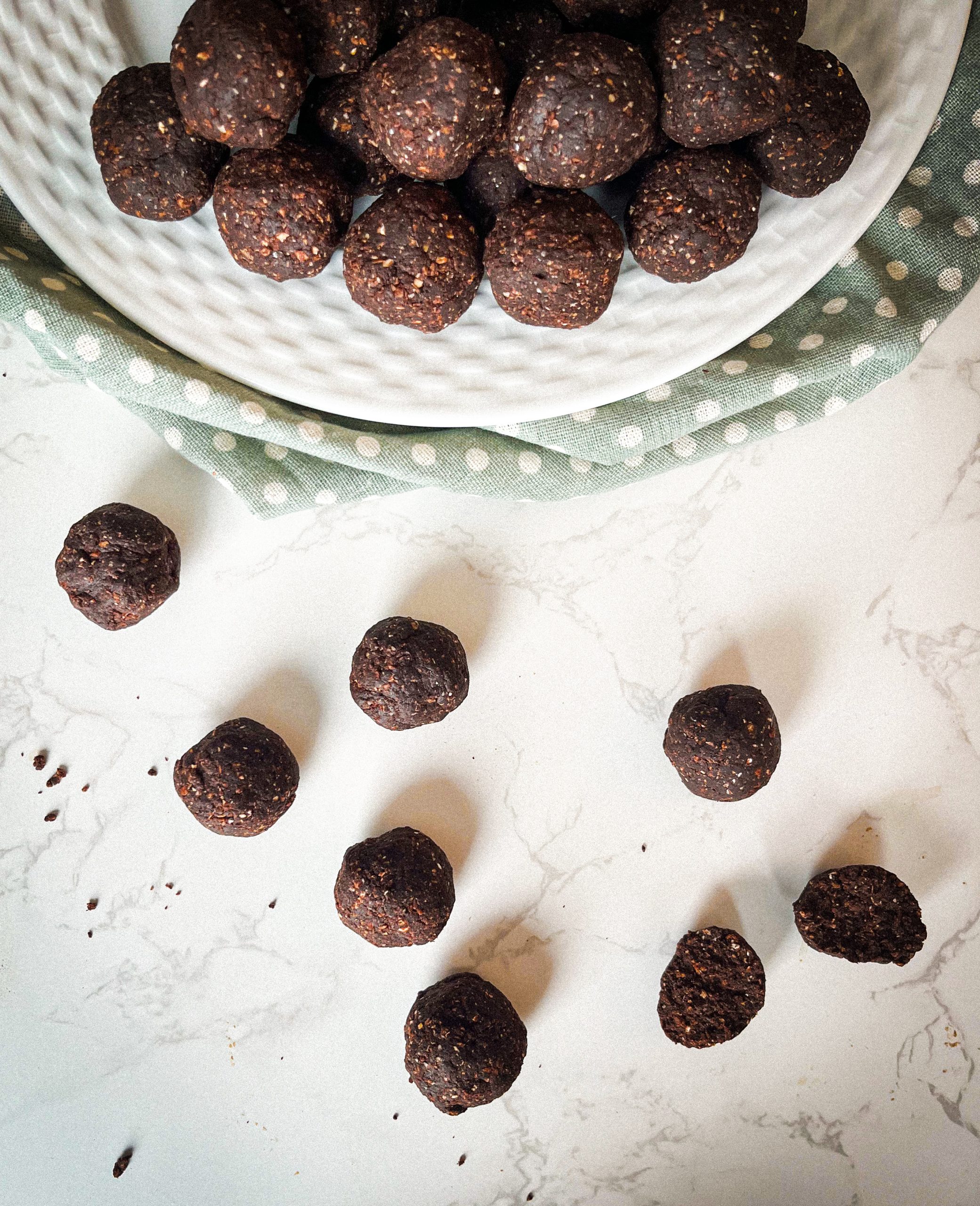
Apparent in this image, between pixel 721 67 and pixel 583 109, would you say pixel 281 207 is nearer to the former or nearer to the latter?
pixel 583 109

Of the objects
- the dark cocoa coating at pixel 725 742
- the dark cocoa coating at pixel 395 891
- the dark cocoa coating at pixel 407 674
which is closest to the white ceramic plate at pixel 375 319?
the dark cocoa coating at pixel 407 674

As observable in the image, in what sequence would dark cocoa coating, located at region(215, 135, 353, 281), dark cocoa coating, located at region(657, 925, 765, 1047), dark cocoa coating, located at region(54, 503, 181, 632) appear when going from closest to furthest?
dark cocoa coating, located at region(215, 135, 353, 281)
dark cocoa coating, located at region(54, 503, 181, 632)
dark cocoa coating, located at region(657, 925, 765, 1047)

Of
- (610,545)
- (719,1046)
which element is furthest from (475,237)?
(719,1046)

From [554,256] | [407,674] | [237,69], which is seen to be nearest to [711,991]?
[407,674]

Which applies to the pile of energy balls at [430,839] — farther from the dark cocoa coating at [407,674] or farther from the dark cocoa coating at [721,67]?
the dark cocoa coating at [721,67]

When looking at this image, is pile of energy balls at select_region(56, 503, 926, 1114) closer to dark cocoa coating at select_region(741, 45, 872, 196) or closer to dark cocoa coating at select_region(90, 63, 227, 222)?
dark cocoa coating at select_region(90, 63, 227, 222)

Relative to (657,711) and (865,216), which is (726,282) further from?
(657,711)

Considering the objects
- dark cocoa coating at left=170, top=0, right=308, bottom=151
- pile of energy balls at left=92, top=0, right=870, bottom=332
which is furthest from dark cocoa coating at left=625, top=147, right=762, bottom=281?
dark cocoa coating at left=170, top=0, right=308, bottom=151
